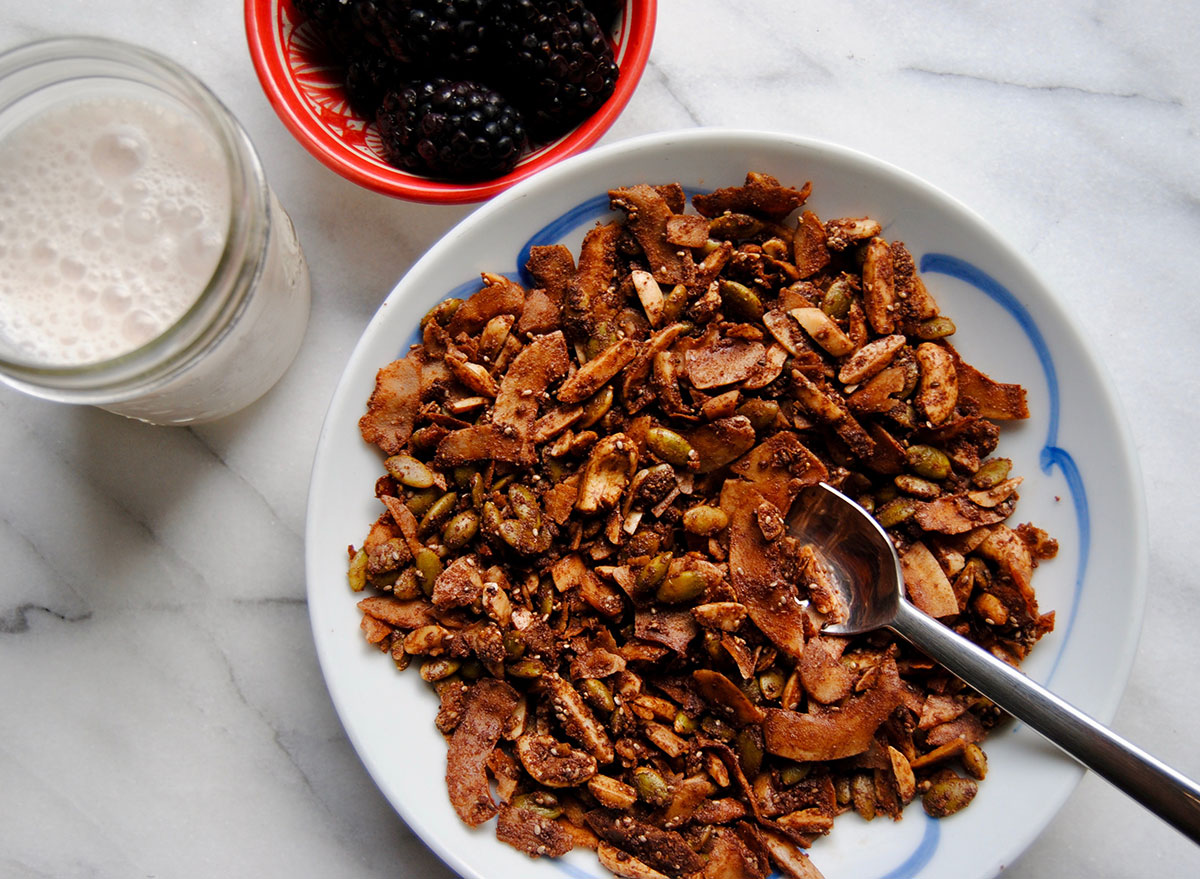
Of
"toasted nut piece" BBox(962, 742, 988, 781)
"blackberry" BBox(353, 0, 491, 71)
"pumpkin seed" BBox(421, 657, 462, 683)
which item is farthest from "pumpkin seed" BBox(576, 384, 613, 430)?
"toasted nut piece" BBox(962, 742, 988, 781)

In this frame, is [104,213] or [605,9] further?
[605,9]

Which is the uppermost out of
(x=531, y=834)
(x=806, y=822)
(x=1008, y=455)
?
(x=1008, y=455)

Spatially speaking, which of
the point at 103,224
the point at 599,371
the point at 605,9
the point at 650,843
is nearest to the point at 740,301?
the point at 599,371

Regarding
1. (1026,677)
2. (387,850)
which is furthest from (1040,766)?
(387,850)

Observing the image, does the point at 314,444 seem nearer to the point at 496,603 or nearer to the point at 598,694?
the point at 496,603

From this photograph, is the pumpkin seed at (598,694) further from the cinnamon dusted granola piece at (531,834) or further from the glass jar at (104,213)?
the glass jar at (104,213)

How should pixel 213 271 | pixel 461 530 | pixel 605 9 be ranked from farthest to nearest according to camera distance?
pixel 605 9
pixel 461 530
pixel 213 271

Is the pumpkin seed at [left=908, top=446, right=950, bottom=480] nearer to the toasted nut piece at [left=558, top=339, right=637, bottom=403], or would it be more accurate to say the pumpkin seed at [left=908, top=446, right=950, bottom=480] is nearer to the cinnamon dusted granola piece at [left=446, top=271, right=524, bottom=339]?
the toasted nut piece at [left=558, top=339, right=637, bottom=403]
